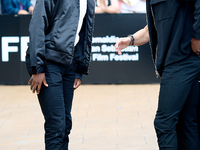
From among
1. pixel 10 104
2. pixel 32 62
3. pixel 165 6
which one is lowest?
pixel 10 104

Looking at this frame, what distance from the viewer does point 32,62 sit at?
8.36 ft

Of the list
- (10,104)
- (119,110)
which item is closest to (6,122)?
(10,104)

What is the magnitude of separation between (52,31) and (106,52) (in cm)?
425

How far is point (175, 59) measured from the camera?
2.46 m

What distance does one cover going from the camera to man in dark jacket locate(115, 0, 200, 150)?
8.00 ft

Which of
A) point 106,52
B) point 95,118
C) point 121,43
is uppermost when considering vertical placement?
point 121,43

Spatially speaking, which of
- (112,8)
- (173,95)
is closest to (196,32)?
(173,95)

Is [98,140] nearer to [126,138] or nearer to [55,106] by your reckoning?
[126,138]

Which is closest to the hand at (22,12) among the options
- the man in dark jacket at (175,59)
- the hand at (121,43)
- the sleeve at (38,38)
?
the hand at (121,43)

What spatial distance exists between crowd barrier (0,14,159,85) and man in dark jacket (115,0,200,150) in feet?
14.1

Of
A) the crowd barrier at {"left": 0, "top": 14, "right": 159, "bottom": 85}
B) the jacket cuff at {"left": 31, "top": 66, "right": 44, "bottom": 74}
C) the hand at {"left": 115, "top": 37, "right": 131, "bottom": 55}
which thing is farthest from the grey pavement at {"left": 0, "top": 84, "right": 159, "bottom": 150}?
the jacket cuff at {"left": 31, "top": 66, "right": 44, "bottom": 74}

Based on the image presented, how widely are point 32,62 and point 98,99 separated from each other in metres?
3.35

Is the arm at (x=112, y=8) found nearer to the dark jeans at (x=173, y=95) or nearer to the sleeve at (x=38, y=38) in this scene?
the sleeve at (x=38, y=38)

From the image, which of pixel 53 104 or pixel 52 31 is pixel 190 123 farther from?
pixel 52 31
